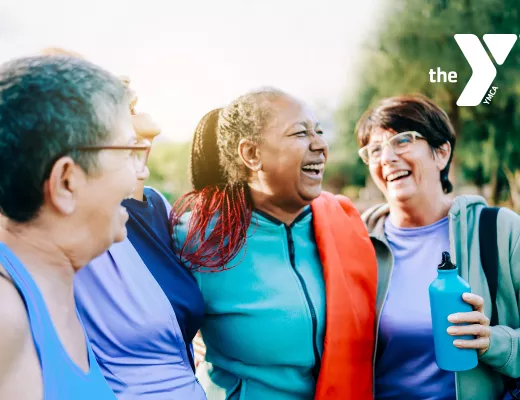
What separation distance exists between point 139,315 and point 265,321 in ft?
2.00

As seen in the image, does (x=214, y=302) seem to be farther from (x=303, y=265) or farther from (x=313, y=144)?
(x=313, y=144)

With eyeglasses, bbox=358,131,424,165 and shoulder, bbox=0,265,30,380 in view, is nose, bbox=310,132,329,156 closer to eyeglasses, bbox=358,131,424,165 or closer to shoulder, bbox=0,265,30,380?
eyeglasses, bbox=358,131,424,165

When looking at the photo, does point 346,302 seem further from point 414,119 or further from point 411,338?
point 414,119

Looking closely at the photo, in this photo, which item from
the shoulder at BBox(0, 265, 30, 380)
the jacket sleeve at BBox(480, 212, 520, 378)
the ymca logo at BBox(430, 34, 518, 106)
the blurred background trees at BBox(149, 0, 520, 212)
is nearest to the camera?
the shoulder at BBox(0, 265, 30, 380)

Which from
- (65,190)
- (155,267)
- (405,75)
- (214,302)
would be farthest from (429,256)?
(405,75)

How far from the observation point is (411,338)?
2.46 metres

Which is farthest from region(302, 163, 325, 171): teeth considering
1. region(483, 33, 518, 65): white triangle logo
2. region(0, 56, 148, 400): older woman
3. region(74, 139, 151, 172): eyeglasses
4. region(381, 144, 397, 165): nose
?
region(483, 33, 518, 65): white triangle logo

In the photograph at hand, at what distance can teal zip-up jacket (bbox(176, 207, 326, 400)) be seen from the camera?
230cm

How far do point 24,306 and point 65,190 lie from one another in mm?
279

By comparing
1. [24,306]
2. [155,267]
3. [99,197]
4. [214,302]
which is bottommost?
[214,302]

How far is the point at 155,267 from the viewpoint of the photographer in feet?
7.04

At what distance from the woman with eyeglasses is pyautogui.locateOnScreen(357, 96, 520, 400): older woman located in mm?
1011

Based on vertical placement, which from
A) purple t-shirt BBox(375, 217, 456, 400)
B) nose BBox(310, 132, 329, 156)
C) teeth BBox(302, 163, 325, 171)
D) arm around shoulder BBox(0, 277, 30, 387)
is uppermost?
nose BBox(310, 132, 329, 156)

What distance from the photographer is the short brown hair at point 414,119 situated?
2.80m
